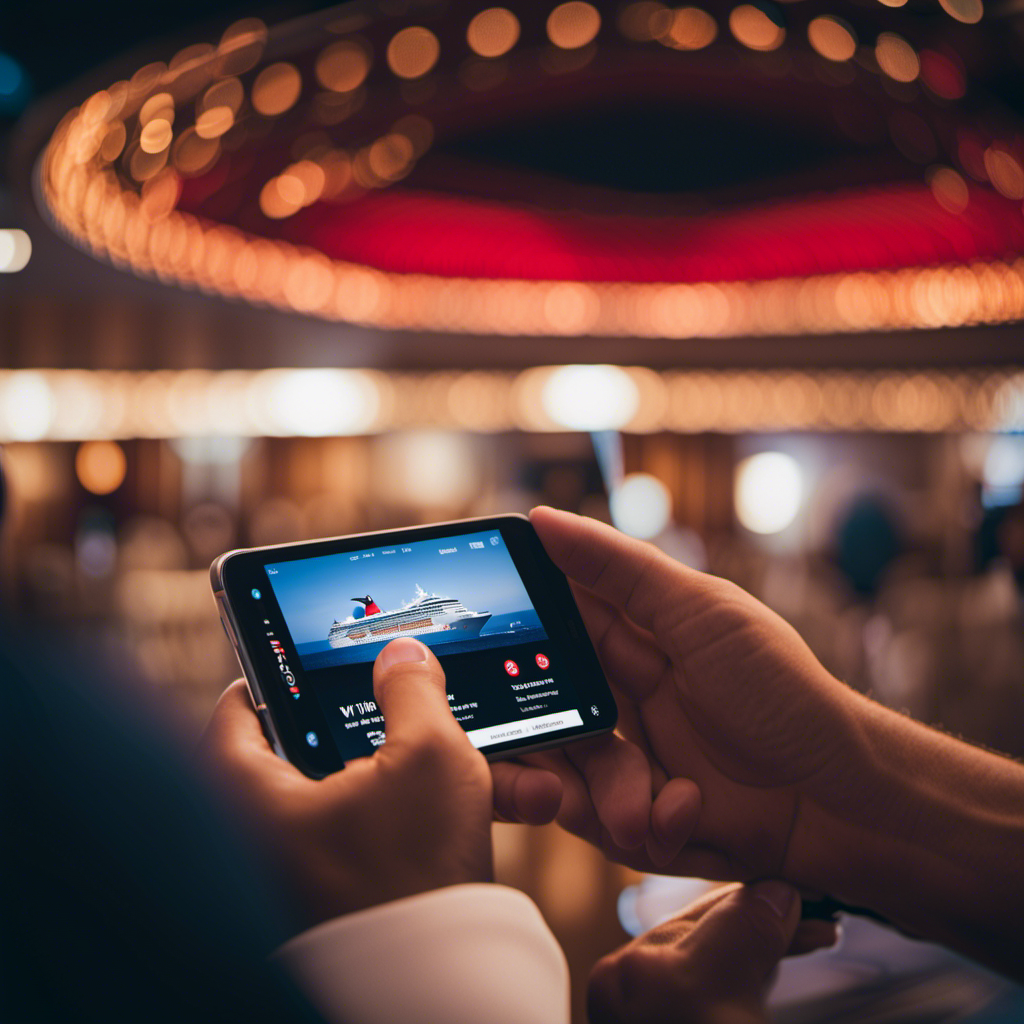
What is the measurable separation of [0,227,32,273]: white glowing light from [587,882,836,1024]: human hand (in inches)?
333

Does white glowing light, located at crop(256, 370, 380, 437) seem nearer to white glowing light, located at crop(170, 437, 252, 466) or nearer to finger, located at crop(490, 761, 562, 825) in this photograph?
white glowing light, located at crop(170, 437, 252, 466)

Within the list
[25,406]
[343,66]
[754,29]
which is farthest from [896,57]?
[25,406]

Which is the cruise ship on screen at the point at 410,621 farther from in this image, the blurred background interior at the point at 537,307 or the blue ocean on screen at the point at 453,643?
the blurred background interior at the point at 537,307

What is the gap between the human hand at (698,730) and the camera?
4.19ft

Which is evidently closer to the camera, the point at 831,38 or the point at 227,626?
the point at 227,626

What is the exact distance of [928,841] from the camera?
48.9 inches

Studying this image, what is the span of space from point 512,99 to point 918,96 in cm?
234

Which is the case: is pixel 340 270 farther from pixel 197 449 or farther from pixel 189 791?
pixel 189 791

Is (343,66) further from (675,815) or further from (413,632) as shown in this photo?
(675,815)

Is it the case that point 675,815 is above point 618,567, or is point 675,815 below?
below

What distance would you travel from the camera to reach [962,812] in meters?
1.26

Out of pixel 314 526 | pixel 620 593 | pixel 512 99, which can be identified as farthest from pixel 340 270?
pixel 620 593

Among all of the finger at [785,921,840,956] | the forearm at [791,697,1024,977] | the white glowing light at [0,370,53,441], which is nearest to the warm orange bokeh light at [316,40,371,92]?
the forearm at [791,697,1024,977]

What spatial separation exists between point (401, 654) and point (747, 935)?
2.01 feet
